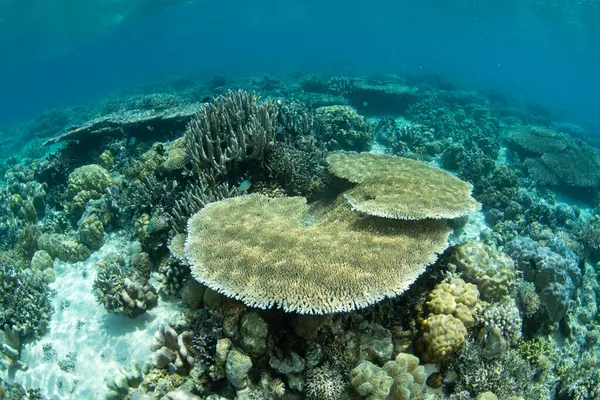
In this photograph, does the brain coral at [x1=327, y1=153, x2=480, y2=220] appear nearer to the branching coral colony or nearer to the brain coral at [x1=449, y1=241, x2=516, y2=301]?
the branching coral colony

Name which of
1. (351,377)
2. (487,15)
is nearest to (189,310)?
(351,377)

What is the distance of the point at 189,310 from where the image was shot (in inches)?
190

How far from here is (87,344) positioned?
531 cm

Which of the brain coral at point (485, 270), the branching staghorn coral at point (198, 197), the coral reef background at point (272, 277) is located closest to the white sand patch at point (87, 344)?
the coral reef background at point (272, 277)

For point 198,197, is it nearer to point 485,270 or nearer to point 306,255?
point 306,255

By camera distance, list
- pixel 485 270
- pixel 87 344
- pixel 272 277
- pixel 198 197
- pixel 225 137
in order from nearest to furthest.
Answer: pixel 272 277, pixel 485 270, pixel 87 344, pixel 198 197, pixel 225 137

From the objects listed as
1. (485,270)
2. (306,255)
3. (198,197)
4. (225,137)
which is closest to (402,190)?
(485,270)

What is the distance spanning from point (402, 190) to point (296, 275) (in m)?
2.50

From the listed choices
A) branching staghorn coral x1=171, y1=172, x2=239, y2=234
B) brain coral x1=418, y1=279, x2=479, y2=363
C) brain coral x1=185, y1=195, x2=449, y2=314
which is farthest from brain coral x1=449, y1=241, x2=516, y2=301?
branching staghorn coral x1=171, y1=172, x2=239, y2=234

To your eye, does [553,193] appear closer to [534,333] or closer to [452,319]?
[534,333]

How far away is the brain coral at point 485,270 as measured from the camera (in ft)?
16.6

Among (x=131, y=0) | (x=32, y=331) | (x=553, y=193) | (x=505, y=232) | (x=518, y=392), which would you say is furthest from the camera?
(x=131, y=0)

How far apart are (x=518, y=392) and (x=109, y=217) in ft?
27.9

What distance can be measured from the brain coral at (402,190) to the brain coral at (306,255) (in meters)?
0.24
